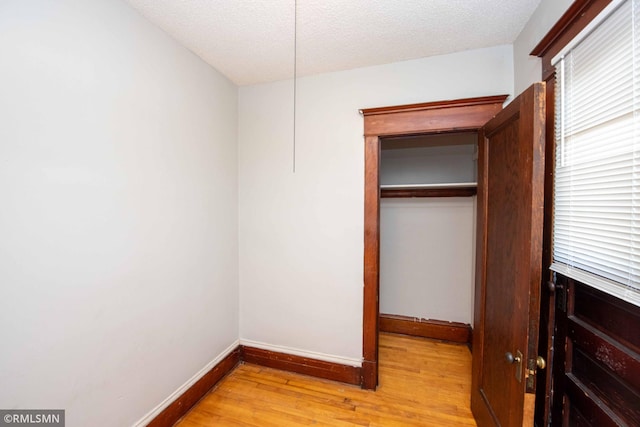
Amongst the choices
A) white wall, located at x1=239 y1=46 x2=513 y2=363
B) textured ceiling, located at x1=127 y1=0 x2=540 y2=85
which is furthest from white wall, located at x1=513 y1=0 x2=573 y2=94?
white wall, located at x1=239 y1=46 x2=513 y2=363

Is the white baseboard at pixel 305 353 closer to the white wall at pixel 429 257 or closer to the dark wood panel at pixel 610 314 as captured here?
the white wall at pixel 429 257

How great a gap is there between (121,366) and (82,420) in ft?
0.84

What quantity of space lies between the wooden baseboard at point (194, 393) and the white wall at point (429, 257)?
183 centimetres

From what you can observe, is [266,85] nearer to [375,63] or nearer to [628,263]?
[375,63]

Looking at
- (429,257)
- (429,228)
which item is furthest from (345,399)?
(429,228)

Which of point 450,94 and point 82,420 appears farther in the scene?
point 450,94

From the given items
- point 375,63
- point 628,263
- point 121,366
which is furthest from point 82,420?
point 375,63

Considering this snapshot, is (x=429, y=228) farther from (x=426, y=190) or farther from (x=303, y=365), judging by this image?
(x=303, y=365)

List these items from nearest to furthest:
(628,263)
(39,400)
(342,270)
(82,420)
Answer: (628,263) < (39,400) < (82,420) < (342,270)

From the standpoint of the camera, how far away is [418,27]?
5.60 feet

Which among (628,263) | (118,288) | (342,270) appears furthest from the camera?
(342,270)

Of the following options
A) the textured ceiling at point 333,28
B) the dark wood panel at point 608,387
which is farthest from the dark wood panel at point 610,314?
the textured ceiling at point 333,28
